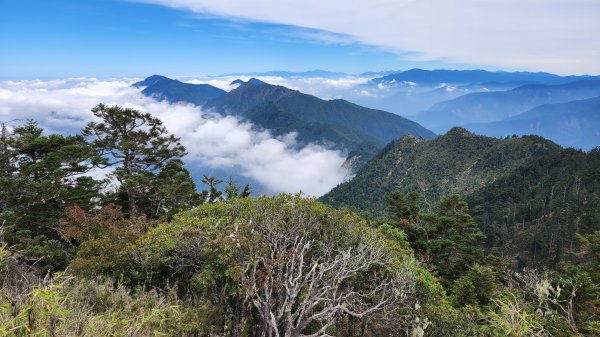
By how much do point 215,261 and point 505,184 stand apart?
125224 mm

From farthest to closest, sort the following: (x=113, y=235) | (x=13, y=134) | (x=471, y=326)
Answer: (x=13, y=134), (x=113, y=235), (x=471, y=326)

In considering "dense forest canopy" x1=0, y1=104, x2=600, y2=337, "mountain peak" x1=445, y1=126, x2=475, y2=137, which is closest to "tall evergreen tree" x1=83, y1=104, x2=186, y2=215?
"dense forest canopy" x1=0, y1=104, x2=600, y2=337

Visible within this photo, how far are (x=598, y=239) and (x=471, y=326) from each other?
79.0ft

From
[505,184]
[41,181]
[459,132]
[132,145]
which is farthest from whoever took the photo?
[459,132]

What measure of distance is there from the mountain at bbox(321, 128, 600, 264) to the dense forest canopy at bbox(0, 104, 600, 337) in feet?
161


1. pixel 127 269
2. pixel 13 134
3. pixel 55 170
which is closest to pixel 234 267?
pixel 127 269

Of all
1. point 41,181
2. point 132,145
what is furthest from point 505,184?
point 41,181

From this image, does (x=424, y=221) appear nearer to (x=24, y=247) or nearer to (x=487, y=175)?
(x=24, y=247)

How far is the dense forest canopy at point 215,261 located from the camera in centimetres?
722

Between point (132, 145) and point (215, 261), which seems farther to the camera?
point (132, 145)

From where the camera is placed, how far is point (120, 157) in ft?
98.5

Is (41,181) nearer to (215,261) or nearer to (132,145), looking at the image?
(132,145)

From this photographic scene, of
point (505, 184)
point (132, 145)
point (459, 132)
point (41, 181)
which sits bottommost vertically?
point (505, 184)

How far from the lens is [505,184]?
115062 millimetres
